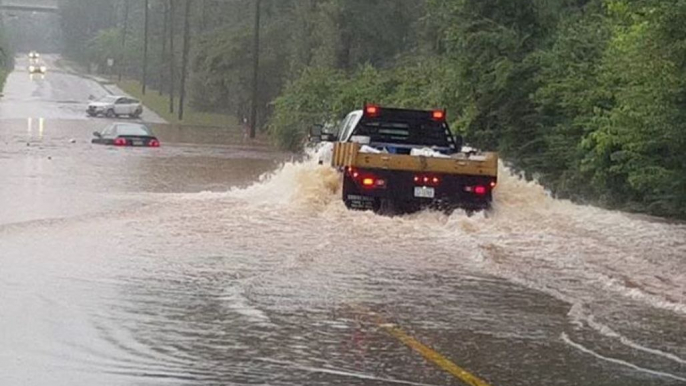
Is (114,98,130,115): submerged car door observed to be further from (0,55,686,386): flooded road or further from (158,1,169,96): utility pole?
(0,55,686,386): flooded road

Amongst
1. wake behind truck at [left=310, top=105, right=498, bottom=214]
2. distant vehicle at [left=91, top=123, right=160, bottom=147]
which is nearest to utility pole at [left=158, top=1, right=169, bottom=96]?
distant vehicle at [left=91, top=123, right=160, bottom=147]

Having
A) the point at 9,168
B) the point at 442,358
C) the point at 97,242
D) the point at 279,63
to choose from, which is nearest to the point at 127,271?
the point at 97,242

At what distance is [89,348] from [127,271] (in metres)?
4.53

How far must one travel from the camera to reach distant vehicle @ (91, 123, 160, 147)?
4556 centimetres

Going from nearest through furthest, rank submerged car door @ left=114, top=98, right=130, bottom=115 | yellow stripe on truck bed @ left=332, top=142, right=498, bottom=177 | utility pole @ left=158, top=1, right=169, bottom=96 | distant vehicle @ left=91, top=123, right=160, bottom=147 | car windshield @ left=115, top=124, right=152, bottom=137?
1. yellow stripe on truck bed @ left=332, top=142, right=498, bottom=177
2. distant vehicle @ left=91, top=123, right=160, bottom=147
3. car windshield @ left=115, top=124, right=152, bottom=137
4. submerged car door @ left=114, top=98, right=130, bottom=115
5. utility pole @ left=158, top=1, right=169, bottom=96

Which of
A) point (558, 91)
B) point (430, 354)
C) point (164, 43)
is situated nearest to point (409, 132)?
point (558, 91)

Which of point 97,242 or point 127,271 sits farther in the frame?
point 97,242

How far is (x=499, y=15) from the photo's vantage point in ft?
102

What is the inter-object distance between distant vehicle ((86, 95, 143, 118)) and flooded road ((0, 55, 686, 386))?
1897 inches

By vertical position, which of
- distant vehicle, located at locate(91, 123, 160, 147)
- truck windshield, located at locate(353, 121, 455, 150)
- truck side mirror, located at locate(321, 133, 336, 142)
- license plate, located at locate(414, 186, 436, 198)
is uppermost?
truck windshield, located at locate(353, 121, 455, 150)

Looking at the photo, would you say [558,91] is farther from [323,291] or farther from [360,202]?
[323,291]

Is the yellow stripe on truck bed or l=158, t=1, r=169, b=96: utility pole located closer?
the yellow stripe on truck bed

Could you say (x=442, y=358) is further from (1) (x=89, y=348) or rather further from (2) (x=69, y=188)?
(2) (x=69, y=188)

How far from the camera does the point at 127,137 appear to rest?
4569 centimetres
